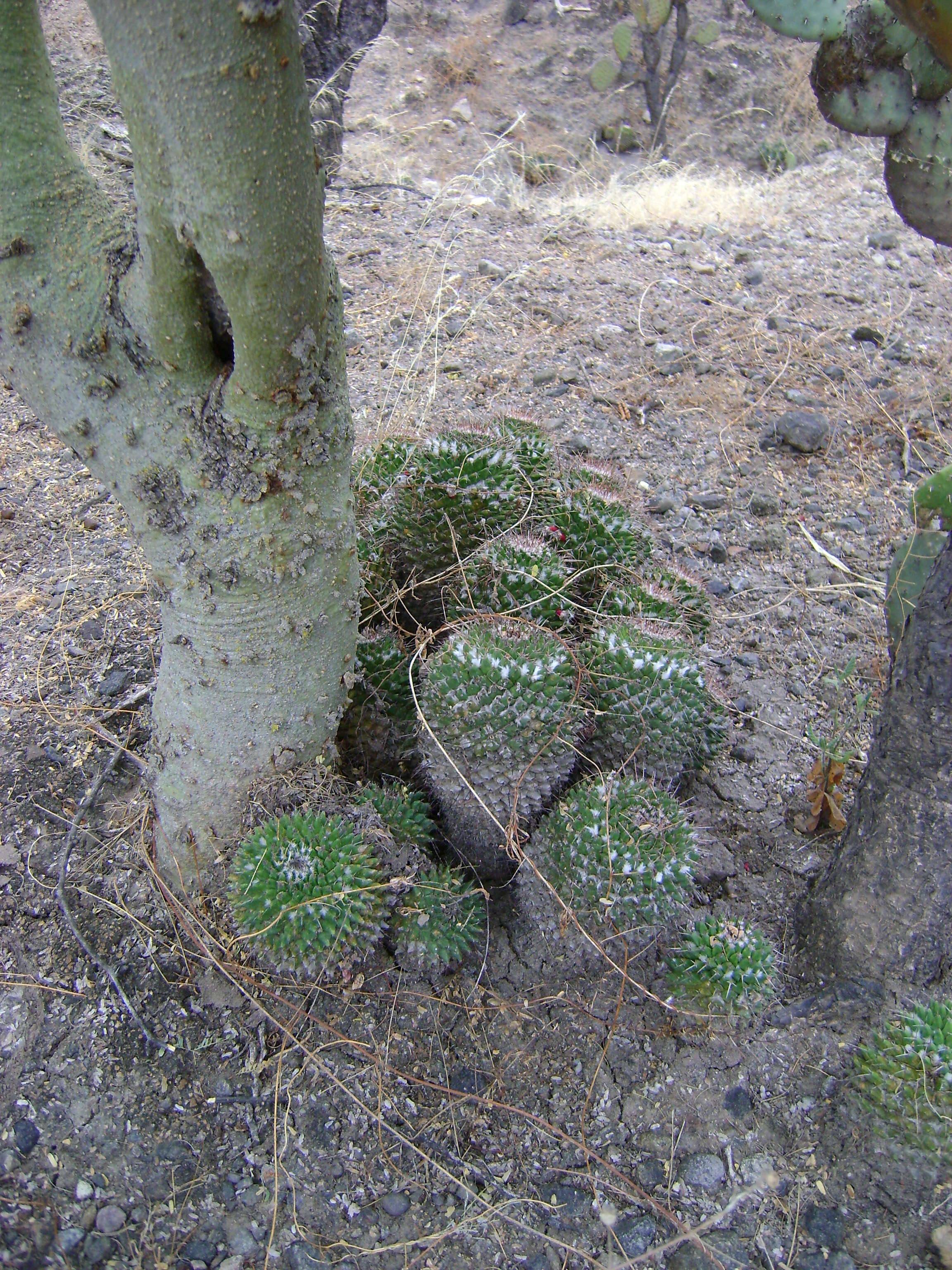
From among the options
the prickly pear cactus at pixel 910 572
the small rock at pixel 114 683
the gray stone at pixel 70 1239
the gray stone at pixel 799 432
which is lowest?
the gray stone at pixel 70 1239

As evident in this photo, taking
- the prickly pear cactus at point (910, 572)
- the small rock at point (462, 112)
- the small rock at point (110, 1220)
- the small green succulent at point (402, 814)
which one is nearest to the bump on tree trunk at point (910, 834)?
the prickly pear cactus at point (910, 572)

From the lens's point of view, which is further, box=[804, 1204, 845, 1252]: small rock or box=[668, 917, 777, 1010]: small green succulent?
box=[668, 917, 777, 1010]: small green succulent

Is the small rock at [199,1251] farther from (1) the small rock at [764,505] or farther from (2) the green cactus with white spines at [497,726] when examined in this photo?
(1) the small rock at [764,505]

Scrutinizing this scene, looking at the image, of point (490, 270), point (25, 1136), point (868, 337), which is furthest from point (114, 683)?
point (868, 337)

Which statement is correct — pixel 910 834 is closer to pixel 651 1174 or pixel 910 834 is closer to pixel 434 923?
pixel 651 1174

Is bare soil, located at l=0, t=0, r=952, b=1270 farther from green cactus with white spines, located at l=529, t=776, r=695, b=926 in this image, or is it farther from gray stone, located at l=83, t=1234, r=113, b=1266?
green cactus with white spines, located at l=529, t=776, r=695, b=926

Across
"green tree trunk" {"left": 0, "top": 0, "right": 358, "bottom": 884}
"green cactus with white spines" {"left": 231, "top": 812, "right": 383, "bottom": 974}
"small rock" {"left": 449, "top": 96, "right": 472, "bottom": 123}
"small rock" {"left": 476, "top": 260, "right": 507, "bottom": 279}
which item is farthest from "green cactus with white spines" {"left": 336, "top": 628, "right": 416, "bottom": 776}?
"small rock" {"left": 449, "top": 96, "right": 472, "bottom": 123}
